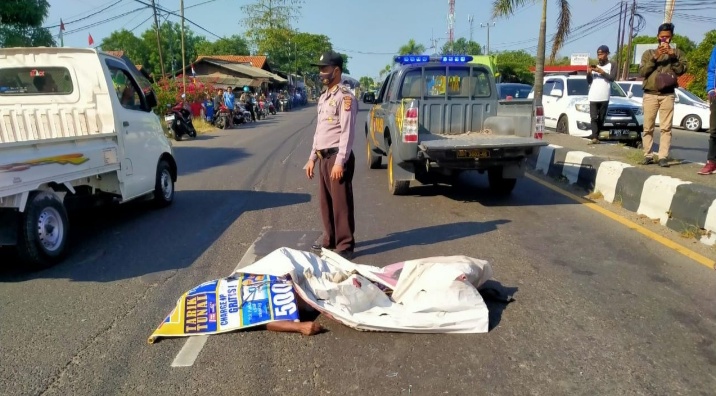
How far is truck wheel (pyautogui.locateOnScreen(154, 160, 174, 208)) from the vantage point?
24.7ft

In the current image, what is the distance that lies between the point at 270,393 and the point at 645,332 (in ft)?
7.79

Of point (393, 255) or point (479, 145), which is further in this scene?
point (479, 145)

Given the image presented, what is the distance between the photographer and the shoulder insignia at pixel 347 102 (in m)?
4.93

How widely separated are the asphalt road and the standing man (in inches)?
15.6

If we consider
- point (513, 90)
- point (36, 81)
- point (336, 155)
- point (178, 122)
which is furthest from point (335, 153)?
point (513, 90)

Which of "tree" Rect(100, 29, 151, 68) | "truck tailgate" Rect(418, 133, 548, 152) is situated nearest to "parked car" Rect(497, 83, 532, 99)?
"truck tailgate" Rect(418, 133, 548, 152)

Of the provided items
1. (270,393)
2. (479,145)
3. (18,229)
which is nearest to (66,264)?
(18,229)

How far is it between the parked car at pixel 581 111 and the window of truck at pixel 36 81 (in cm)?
1084

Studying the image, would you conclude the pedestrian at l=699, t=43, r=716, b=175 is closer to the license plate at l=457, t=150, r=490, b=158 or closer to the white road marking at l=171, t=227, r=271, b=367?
the license plate at l=457, t=150, r=490, b=158

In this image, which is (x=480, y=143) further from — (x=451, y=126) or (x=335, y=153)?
(x=335, y=153)

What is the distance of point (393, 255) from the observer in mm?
5266

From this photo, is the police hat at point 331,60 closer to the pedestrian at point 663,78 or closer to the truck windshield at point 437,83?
the truck windshield at point 437,83

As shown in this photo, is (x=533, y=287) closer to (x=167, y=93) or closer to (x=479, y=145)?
(x=479, y=145)

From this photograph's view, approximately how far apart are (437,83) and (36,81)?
17.6 feet
